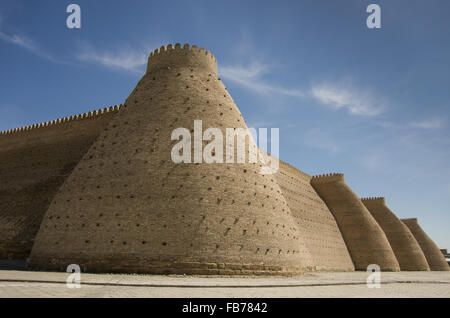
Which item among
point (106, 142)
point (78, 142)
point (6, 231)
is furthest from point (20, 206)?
point (106, 142)

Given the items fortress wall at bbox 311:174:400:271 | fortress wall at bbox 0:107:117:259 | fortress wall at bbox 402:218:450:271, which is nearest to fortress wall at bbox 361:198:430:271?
fortress wall at bbox 311:174:400:271

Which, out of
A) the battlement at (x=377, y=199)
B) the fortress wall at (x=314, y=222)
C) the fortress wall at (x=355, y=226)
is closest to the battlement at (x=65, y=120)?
the fortress wall at (x=314, y=222)

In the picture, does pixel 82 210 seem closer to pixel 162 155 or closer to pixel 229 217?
pixel 162 155

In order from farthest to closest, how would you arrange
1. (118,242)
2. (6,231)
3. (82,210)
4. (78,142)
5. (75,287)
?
(78,142) → (6,231) → (82,210) → (118,242) → (75,287)

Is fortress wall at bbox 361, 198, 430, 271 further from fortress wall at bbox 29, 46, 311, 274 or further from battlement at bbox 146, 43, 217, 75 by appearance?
battlement at bbox 146, 43, 217, 75

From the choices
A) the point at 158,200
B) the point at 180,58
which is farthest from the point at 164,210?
the point at 180,58

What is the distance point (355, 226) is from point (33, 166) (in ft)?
75.0

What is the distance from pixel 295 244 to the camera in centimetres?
1322

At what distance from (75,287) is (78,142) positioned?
12868 mm

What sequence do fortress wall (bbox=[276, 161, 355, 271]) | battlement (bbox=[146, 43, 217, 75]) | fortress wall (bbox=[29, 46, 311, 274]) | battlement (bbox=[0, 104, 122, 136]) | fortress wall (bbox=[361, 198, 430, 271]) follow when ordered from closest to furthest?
fortress wall (bbox=[29, 46, 311, 274]), battlement (bbox=[146, 43, 217, 75]), battlement (bbox=[0, 104, 122, 136]), fortress wall (bbox=[276, 161, 355, 271]), fortress wall (bbox=[361, 198, 430, 271])

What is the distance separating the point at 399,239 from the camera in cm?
3238

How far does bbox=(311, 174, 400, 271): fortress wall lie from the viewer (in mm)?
27344

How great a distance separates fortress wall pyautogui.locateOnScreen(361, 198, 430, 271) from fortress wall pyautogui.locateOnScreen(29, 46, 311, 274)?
882 inches

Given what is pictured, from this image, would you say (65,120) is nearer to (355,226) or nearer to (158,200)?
(158,200)
